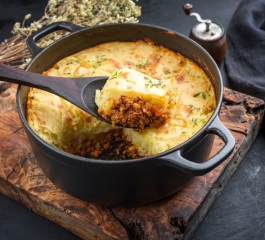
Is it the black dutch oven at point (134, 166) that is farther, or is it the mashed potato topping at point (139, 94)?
the mashed potato topping at point (139, 94)

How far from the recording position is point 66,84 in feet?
8.43

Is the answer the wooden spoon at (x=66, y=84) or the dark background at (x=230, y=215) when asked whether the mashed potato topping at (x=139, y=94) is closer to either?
the wooden spoon at (x=66, y=84)

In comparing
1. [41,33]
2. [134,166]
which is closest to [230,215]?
[134,166]

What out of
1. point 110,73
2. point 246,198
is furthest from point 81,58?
point 246,198

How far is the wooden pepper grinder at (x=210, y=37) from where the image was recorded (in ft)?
11.6

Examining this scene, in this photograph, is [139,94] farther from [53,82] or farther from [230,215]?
[230,215]

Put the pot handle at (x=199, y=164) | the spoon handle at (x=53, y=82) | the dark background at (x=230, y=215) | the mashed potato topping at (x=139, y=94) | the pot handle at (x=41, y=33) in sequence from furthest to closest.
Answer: the pot handle at (x=41, y=33) < the dark background at (x=230, y=215) < the mashed potato topping at (x=139, y=94) < the spoon handle at (x=53, y=82) < the pot handle at (x=199, y=164)

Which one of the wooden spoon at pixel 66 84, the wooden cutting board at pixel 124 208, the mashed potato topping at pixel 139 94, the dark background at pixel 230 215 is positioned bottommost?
the dark background at pixel 230 215

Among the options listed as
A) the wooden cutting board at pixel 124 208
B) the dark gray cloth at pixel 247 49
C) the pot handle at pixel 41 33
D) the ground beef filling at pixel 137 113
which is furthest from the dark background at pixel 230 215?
the pot handle at pixel 41 33

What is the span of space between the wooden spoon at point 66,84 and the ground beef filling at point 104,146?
1.13 feet

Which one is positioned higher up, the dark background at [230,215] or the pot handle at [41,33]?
the pot handle at [41,33]

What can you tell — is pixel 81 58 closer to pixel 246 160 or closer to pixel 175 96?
pixel 175 96

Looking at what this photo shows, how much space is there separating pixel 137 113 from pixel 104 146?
52 centimetres

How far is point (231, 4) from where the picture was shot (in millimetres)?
4484
